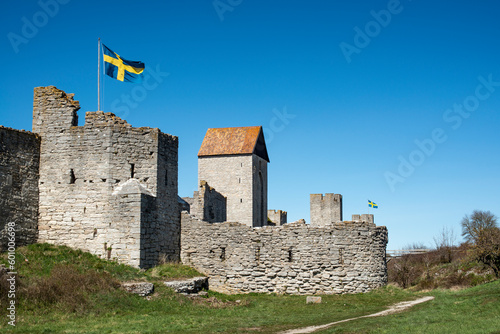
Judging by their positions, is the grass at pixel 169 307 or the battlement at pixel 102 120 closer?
the grass at pixel 169 307

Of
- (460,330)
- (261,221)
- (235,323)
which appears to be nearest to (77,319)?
(235,323)

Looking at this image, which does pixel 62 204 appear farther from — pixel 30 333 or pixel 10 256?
pixel 30 333

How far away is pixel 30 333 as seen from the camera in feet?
46.8

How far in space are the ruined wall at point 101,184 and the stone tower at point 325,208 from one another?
85.8 ft

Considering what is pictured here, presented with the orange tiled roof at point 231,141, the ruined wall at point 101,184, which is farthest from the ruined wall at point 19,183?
the orange tiled roof at point 231,141

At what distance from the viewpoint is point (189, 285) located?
21938 mm

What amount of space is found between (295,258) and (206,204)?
9.69 m

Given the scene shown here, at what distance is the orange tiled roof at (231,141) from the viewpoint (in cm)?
5016

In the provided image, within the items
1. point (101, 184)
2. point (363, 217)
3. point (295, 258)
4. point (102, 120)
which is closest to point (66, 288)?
point (101, 184)

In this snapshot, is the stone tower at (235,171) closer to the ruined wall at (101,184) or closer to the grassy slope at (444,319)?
the ruined wall at (101,184)

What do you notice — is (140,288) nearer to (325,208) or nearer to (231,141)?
(325,208)

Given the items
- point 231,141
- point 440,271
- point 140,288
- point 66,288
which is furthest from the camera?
point 231,141

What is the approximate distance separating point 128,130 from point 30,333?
431 inches

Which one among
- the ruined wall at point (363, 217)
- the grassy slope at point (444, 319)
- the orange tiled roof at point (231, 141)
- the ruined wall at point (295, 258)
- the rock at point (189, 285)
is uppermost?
the orange tiled roof at point (231, 141)
